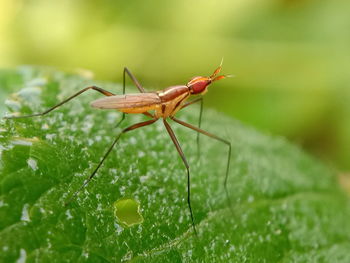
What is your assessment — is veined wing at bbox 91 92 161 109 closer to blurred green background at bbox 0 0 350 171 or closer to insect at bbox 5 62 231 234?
insect at bbox 5 62 231 234

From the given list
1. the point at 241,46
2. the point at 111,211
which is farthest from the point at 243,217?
the point at 241,46

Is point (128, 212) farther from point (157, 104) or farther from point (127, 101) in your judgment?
point (157, 104)

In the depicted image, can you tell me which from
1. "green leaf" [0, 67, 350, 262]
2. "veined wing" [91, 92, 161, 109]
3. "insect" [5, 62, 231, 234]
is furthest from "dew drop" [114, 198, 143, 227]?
"veined wing" [91, 92, 161, 109]

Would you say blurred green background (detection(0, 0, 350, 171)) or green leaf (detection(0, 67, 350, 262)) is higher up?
blurred green background (detection(0, 0, 350, 171))

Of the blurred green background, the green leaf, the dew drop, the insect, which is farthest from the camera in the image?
the blurred green background

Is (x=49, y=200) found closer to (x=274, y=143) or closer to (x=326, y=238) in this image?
(x=326, y=238)

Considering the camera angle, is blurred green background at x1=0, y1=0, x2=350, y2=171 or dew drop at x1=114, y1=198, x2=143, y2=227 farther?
blurred green background at x1=0, y1=0, x2=350, y2=171

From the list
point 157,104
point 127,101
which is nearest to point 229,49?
point 157,104
